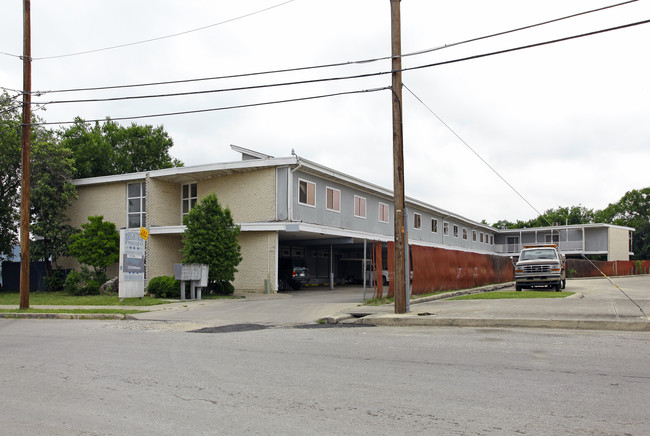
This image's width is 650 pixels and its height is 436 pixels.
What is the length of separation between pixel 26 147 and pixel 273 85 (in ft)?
30.9

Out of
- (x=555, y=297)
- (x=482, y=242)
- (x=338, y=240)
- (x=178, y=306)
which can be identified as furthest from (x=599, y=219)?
(x=178, y=306)

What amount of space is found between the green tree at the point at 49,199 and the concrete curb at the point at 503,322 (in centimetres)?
2238

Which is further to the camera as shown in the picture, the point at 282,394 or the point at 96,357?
the point at 96,357

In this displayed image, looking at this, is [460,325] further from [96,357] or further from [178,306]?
[178,306]

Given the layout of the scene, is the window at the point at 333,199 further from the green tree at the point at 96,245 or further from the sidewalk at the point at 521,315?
the sidewalk at the point at 521,315

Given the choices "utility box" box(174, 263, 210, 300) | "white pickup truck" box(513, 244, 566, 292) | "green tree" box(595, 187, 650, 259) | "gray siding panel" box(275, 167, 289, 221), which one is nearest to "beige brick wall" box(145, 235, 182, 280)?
"utility box" box(174, 263, 210, 300)

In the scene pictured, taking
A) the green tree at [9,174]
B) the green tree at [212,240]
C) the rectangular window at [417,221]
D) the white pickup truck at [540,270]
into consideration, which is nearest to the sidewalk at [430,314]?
the green tree at [212,240]

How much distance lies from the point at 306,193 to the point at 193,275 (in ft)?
26.5

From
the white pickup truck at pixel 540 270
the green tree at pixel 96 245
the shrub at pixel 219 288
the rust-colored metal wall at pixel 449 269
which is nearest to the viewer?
the rust-colored metal wall at pixel 449 269

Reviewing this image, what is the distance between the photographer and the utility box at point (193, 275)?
21641 mm

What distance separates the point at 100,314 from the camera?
16844 millimetres

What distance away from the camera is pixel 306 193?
2748 centimetres

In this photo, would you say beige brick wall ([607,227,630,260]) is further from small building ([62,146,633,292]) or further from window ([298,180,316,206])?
window ([298,180,316,206])

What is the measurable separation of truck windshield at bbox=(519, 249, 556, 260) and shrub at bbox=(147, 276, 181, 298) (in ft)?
50.5
